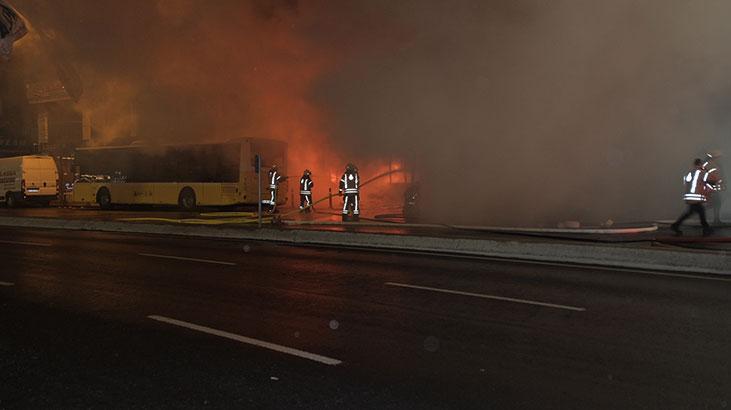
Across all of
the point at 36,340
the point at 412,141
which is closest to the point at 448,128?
A: the point at 412,141

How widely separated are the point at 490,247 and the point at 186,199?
1302 cm

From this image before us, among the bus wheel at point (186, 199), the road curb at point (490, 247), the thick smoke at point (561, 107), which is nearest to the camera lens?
the road curb at point (490, 247)

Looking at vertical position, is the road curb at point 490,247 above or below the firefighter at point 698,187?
below

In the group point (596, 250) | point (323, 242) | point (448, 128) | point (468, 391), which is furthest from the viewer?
point (448, 128)

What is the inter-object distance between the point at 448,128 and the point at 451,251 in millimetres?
7362

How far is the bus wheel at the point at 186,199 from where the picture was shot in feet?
64.1

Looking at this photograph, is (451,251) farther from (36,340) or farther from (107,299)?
(36,340)

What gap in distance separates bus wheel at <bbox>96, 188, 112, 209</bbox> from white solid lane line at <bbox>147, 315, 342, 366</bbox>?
709 inches

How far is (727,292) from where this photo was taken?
6.04 metres

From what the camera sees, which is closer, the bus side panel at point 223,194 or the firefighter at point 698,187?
the firefighter at point 698,187

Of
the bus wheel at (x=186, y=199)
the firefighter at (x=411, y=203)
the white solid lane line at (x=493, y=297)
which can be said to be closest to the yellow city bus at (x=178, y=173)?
the bus wheel at (x=186, y=199)

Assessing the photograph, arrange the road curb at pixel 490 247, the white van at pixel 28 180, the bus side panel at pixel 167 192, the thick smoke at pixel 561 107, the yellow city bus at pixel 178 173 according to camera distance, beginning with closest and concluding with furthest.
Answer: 1. the road curb at pixel 490 247
2. the thick smoke at pixel 561 107
3. the yellow city bus at pixel 178 173
4. the bus side panel at pixel 167 192
5. the white van at pixel 28 180

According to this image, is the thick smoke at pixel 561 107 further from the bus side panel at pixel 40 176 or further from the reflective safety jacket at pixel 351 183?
the bus side panel at pixel 40 176

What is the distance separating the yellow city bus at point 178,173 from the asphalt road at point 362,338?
11042mm
